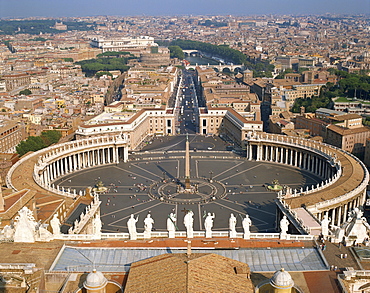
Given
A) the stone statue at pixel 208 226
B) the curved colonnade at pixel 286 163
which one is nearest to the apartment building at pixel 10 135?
the curved colonnade at pixel 286 163

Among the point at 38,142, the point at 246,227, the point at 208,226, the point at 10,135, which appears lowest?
the point at 38,142

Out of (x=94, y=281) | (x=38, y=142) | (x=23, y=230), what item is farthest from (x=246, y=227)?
(x=38, y=142)

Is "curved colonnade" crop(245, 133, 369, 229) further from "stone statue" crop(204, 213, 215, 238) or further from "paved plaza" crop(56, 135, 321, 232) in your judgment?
"stone statue" crop(204, 213, 215, 238)

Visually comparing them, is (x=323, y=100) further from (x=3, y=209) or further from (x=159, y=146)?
(x=3, y=209)

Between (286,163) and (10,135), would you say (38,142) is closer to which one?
(10,135)

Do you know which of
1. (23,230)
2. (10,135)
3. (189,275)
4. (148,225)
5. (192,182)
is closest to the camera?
(189,275)

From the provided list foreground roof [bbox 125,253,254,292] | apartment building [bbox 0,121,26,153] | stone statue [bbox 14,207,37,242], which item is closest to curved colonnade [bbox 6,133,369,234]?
apartment building [bbox 0,121,26,153]
